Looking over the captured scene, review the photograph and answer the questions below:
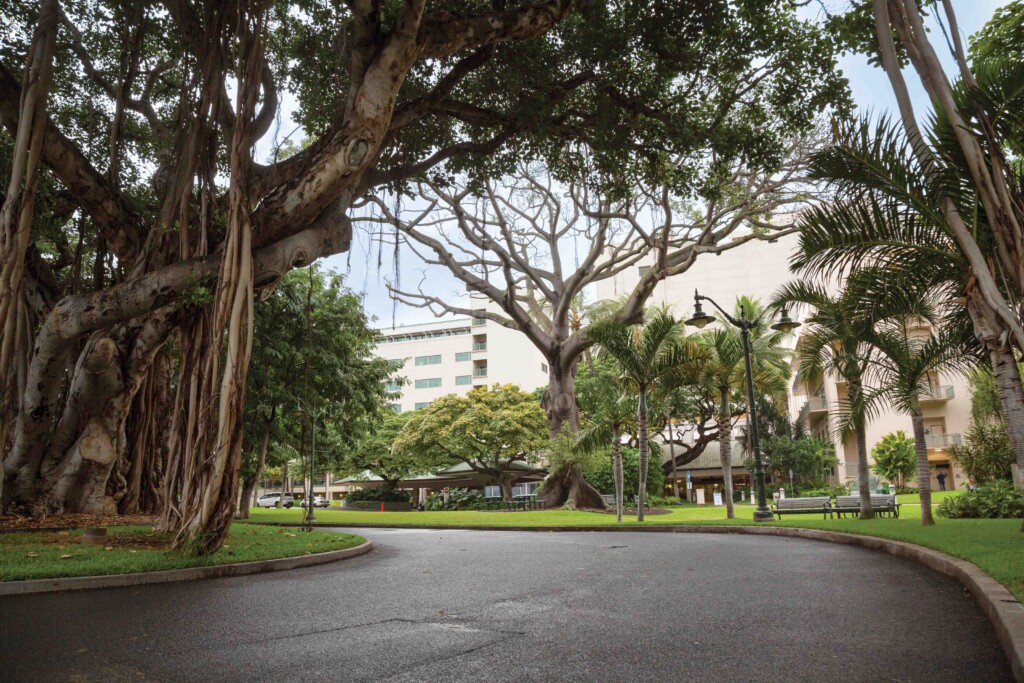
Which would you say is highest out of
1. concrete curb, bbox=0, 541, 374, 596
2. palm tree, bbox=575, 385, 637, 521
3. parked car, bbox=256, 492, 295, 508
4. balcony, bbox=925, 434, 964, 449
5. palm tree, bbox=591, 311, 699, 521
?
palm tree, bbox=591, 311, 699, 521

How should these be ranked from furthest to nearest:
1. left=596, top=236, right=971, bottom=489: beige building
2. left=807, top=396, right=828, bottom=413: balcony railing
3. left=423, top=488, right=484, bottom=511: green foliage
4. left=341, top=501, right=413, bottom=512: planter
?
left=807, top=396, right=828, bottom=413: balcony railing → left=341, top=501, right=413, bottom=512: planter → left=596, top=236, right=971, bottom=489: beige building → left=423, top=488, right=484, bottom=511: green foliage

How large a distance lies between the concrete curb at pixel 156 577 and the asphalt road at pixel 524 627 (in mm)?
342

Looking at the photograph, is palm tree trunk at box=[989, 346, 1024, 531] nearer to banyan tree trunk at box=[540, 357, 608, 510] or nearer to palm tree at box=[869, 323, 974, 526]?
palm tree at box=[869, 323, 974, 526]

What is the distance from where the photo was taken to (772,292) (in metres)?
40.1

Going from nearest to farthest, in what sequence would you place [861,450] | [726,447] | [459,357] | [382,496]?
1. [861,450]
2. [726,447]
3. [382,496]
4. [459,357]

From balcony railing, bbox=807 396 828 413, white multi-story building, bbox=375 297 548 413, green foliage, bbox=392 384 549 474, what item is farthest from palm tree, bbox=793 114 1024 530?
white multi-story building, bbox=375 297 548 413

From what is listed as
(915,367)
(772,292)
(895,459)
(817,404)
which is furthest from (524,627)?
(817,404)

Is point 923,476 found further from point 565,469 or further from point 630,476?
point 630,476

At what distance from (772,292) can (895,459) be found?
435 inches

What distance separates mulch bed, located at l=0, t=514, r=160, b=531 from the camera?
1064 centimetres

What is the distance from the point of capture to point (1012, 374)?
7.14 metres

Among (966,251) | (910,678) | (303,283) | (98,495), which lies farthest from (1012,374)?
(303,283)

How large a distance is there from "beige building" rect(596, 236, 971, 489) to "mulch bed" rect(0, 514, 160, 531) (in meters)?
31.2

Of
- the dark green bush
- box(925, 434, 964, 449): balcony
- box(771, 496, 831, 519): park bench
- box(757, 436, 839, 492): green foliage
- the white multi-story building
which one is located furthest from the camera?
the white multi-story building
